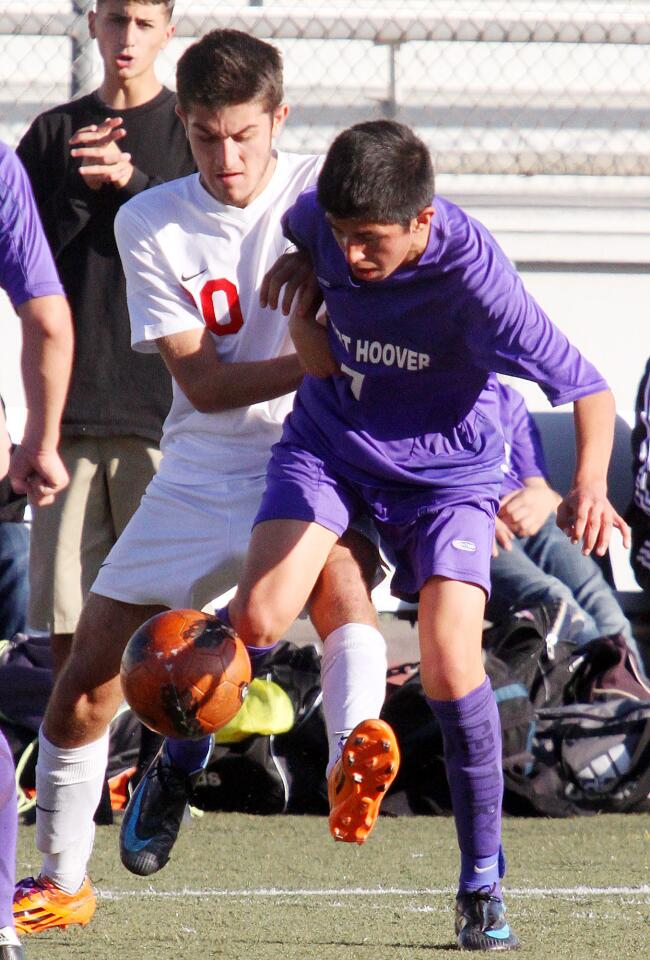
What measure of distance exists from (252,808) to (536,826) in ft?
3.14

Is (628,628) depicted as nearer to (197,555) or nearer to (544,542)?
(544,542)

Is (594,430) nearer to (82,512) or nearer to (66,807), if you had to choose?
(66,807)

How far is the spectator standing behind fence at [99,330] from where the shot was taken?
197 inches

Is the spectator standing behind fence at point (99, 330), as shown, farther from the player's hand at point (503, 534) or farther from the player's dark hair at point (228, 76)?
the player's hand at point (503, 534)

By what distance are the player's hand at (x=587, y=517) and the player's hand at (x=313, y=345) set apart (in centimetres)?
63

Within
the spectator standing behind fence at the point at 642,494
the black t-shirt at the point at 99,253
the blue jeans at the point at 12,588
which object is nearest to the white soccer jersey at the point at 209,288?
the black t-shirt at the point at 99,253

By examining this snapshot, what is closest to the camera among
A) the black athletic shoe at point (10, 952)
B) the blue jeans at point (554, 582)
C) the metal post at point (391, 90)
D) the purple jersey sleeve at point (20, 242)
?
the black athletic shoe at point (10, 952)

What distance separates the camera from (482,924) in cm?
333

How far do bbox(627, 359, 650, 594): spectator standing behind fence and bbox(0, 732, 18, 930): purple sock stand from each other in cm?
393

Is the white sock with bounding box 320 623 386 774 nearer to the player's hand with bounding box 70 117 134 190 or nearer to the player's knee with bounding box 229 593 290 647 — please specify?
the player's knee with bounding box 229 593 290 647

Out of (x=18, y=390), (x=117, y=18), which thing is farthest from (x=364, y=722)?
(x=18, y=390)

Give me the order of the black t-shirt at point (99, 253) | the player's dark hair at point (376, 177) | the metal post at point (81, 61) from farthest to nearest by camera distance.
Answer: the metal post at point (81, 61) < the black t-shirt at point (99, 253) < the player's dark hair at point (376, 177)

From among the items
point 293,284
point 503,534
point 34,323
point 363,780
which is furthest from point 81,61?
point 363,780

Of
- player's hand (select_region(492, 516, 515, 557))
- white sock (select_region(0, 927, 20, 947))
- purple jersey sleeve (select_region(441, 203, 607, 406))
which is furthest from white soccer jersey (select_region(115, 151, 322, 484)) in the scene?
player's hand (select_region(492, 516, 515, 557))
